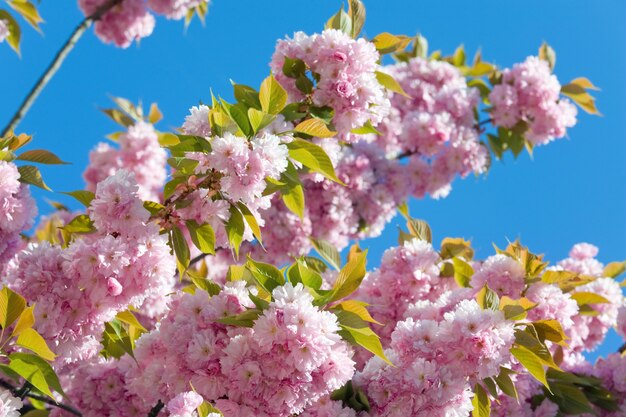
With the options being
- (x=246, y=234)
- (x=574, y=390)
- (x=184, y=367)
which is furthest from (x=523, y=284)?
(x=184, y=367)

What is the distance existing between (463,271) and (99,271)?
1.71m

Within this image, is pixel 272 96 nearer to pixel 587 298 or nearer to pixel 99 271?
pixel 99 271

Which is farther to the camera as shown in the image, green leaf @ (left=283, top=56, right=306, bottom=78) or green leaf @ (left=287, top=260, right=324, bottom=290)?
green leaf @ (left=283, top=56, right=306, bottom=78)

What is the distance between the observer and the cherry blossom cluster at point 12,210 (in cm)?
261

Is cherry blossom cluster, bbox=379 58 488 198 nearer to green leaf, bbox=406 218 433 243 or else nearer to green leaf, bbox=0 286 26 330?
green leaf, bbox=406 218 433 243

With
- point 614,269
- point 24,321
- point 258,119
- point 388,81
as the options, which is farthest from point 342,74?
point 614,269

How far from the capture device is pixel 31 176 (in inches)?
108

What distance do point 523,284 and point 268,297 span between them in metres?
1.35

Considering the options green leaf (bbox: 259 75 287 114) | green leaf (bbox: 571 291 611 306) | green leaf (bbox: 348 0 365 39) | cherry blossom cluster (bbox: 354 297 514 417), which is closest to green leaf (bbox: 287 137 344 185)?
green leaf (bbox: 259 75 287 114)

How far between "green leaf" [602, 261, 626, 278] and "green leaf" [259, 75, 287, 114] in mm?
2565

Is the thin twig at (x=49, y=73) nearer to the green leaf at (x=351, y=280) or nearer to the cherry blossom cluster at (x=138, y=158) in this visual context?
the cherry blossom cluster at (x=138, y=158)

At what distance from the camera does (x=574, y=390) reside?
3.40 metres

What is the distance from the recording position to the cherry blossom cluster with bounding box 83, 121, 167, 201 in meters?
5.56

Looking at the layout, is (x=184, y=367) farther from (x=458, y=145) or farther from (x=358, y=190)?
(x=458, y=145)
